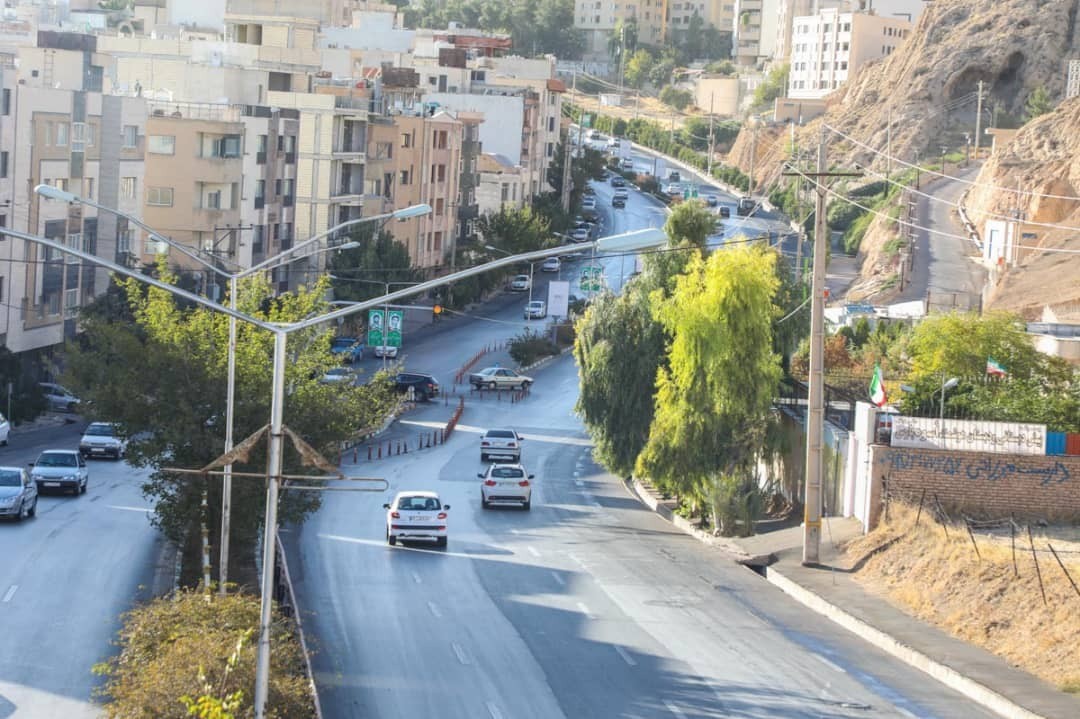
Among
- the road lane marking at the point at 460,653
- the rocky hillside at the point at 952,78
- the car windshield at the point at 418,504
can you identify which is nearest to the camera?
the road lane marking at the point at 460,653

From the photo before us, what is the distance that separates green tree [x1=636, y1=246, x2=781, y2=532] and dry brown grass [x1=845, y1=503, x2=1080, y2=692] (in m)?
6.37

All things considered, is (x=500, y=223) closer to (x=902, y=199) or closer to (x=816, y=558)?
(x=902, y=199)

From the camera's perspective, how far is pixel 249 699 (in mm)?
17266

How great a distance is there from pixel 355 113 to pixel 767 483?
46070 mm

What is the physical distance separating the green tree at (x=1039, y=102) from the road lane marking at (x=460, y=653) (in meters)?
110

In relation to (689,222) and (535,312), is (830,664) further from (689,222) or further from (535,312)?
(535,312)

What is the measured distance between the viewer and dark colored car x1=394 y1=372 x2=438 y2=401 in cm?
6512

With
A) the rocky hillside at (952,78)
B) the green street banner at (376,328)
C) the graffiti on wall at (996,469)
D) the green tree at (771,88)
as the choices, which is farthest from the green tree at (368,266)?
the green tree at (771,88)

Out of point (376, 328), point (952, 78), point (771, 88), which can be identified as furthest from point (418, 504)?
point (771, 88)

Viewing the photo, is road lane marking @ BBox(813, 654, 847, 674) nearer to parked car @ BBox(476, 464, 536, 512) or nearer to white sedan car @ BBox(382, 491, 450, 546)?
white sedan car @ BBox(382, 491, 450, 546)

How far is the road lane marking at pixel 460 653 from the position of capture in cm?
2356

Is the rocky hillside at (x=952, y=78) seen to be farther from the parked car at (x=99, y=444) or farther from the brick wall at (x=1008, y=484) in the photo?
the brick wall at (x=1008, y=484)

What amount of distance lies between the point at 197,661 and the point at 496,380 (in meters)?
52.9

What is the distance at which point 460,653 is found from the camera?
24.1 meters
